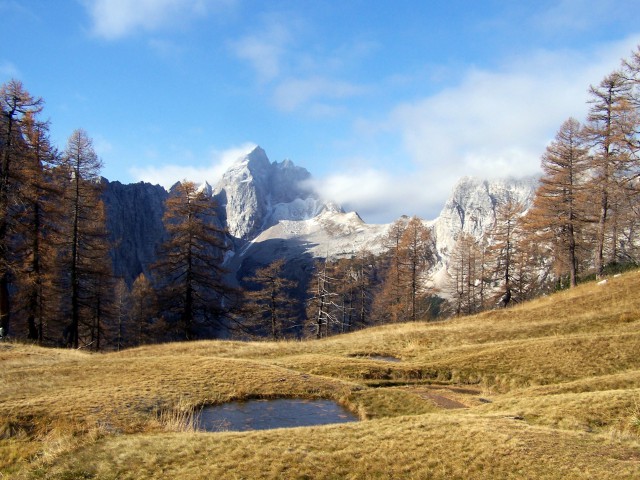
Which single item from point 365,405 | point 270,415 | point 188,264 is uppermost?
point 188,264

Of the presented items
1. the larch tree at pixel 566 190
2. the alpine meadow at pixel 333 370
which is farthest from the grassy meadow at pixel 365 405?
the larch tree at pixel 566 190

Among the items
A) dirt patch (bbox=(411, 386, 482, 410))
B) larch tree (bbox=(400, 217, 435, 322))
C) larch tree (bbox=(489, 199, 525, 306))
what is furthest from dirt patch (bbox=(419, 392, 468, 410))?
larch tree (bbox=(489, 199, 525, 306))

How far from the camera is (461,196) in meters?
189

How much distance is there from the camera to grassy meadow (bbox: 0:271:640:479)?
8398 millimetres

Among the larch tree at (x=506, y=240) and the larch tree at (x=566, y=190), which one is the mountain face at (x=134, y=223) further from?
the larch tree at (x=566, y=190)

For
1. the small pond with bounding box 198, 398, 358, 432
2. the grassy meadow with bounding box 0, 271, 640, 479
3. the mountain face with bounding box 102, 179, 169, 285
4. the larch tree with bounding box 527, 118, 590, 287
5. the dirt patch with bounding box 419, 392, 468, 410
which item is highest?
the mountain face with bounding box 102, 179, 169, 285

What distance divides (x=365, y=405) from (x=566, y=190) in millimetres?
31386

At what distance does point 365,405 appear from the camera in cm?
1402

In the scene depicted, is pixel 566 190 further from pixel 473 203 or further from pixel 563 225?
pixel 473 203

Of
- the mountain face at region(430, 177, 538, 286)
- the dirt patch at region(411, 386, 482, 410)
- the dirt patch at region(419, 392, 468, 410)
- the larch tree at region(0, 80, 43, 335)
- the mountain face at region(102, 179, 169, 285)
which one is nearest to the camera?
the dirt patch at region(419, 392, 468, 410)

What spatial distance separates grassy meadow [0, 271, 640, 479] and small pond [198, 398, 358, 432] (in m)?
0.51

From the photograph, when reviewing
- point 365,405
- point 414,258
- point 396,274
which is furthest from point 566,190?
point 365,405

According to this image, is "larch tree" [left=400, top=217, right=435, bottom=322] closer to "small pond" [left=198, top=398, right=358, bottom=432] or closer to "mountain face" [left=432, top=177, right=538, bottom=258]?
"small pond" [left=198, top=398, right=358, bottom=432]

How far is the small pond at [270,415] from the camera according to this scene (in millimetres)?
11953
